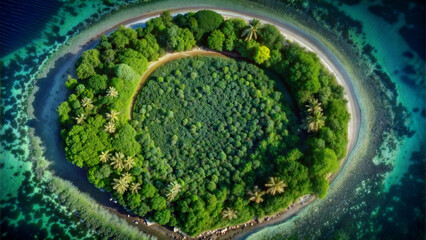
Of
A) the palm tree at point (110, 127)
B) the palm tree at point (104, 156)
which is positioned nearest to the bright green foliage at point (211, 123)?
the palm tree at point (110, 127)

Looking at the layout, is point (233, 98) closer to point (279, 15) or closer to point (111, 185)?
point (279, 15)

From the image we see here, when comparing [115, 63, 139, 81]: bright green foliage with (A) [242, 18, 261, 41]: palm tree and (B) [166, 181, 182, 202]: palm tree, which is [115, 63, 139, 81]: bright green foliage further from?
(A) [242, 18, 261, 41]: palm tree

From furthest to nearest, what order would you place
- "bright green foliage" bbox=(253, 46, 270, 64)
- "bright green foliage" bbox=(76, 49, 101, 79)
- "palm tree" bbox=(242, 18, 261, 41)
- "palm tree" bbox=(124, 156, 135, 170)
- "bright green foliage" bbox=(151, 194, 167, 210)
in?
1. "palm tree" bbox=(242, 18, 261, 41)
2. "bright green foliage" bbox=(253, 46, 270, 64)
3. "bright green foliage" bbox=(76, 49, 101, 79)
4. "palm tree" bbox=(124, 156, 135, 170)
5. "bright green foliage" bbox=(151, 194, 167, 210)

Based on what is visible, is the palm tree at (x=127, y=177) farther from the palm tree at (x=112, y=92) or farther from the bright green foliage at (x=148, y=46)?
the bright green foliage at (x=148, y=46)

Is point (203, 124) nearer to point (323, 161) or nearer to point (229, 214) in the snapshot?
point (229, 214)

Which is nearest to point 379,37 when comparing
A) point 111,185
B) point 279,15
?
point 279,15

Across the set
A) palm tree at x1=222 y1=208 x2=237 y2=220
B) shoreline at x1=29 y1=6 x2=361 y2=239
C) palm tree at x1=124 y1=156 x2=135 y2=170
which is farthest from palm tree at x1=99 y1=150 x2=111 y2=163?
palm tree at x1=222 y1=208 x2=237 y2=220
